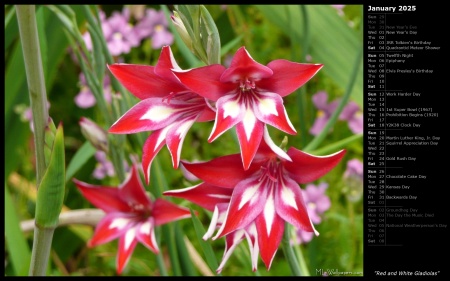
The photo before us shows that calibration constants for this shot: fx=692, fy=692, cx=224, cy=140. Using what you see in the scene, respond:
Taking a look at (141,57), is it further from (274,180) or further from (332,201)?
(274,180)

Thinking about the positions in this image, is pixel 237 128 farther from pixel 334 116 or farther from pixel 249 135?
pixel 334 116

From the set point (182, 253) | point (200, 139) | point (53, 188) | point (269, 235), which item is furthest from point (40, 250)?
point (200, 139)

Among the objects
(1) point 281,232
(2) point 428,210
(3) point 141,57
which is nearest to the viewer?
(1) point 281,232

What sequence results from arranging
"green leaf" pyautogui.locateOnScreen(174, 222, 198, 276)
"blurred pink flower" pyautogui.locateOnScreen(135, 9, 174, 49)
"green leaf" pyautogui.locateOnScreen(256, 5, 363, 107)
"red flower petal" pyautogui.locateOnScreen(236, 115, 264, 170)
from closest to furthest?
1. "red flower petal" pyautogui.locateOnScreen(236, 115, 264, 170)
2. "green leaf" pyautogui.locateOnScreen(174, 222, 198, 276)
3. "green leaf" pyautogui.locateOnScreen(256, 5, 363, 107)
4. "blurred pink flower" pyautogui.locateOnScreen(135, 9, 174, 49)

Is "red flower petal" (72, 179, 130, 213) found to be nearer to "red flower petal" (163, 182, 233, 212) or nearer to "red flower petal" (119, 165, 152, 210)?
"red flower petal" (119, 165, 152, 210)

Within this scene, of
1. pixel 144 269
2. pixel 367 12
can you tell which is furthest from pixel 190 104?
pixel 144 269

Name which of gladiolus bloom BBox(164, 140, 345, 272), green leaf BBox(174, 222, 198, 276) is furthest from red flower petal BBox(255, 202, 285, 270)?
green leaf BBox(174, 222, 198, 276)

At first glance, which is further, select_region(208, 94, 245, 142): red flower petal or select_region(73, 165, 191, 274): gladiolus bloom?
select_region(73, 165, 191, 274): gladiolus bloom
